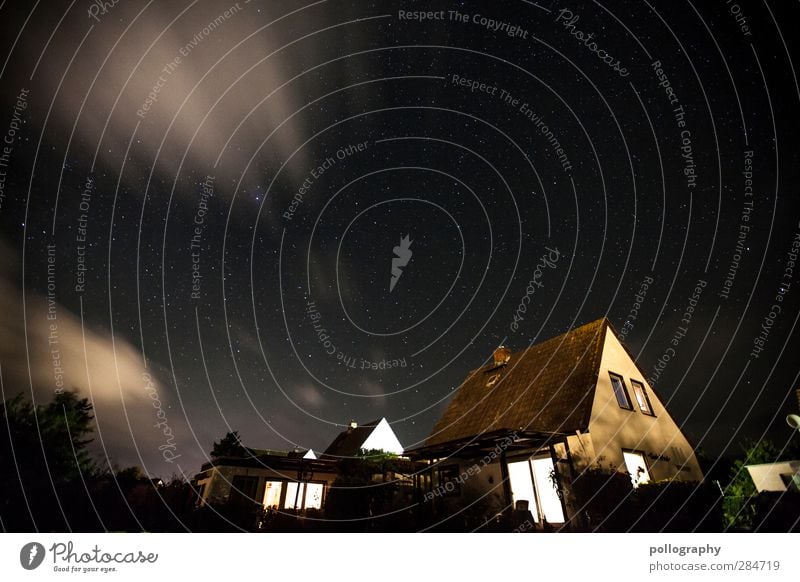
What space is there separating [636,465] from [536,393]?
12.4ft

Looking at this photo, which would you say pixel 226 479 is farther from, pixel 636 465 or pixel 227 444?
pixel 227 444

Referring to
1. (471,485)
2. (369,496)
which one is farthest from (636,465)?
(369,496)

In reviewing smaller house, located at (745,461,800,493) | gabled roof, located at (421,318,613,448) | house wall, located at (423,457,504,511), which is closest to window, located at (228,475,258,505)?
house wall, located at (423,457,504,511)

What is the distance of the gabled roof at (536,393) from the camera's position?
40.9ft

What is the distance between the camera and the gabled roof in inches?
490

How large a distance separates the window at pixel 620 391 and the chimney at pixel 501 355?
6363mm

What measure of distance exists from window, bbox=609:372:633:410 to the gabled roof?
1.29 m

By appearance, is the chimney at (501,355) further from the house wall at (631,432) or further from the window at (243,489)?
the window at (243,489)

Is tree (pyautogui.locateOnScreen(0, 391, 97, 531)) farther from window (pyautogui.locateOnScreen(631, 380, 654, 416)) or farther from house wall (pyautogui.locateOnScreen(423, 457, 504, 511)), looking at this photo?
window (pyautogui.locateOnScreen(631, 380, 654, 416))

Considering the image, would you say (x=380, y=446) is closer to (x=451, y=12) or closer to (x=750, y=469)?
(x=750, y=469)

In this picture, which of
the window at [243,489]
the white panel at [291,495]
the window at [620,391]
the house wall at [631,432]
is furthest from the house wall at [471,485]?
the white panel at [291,495]
